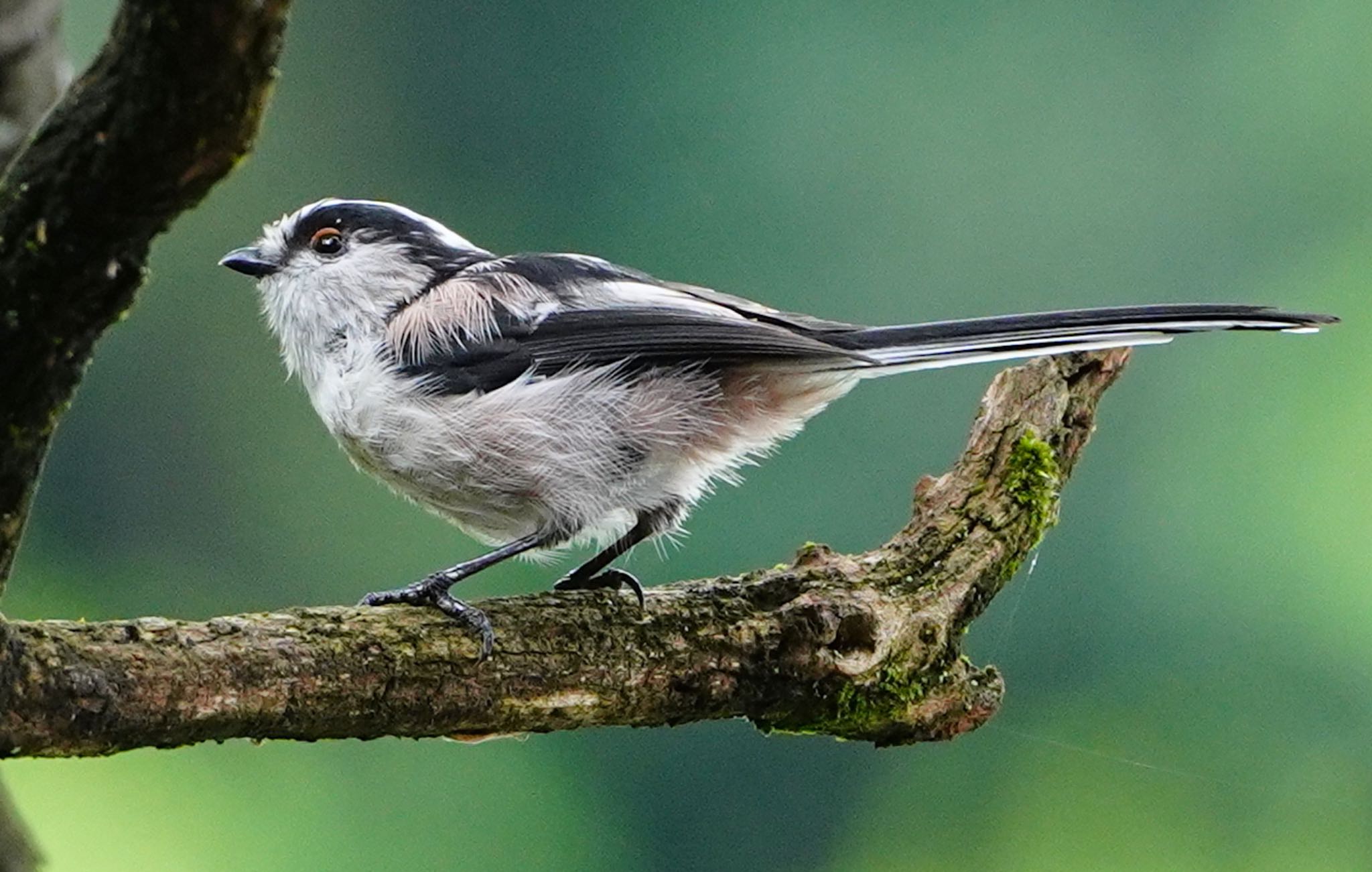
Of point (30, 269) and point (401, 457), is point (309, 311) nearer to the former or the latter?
point (401, 457)

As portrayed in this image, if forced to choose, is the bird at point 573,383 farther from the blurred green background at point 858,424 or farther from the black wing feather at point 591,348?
the blurred green background at point 858,424

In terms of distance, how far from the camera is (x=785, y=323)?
282cm

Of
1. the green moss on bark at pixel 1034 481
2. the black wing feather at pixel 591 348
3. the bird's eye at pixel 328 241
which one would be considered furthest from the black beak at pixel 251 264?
the green moss on bark at pixel 1034 481

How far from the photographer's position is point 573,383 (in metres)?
2.75

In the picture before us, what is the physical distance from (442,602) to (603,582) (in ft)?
1.58

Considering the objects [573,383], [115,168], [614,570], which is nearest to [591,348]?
[573,383]

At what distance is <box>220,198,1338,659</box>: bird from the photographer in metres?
2.69

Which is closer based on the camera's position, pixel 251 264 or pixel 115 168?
pixel 115 168

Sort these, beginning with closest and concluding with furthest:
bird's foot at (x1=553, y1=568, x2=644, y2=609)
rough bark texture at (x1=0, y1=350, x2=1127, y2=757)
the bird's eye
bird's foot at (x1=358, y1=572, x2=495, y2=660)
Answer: rough bark texture at (x1=0, y1=350, x2=1127, y2=757) → bird's foot at (x1=358, y1=572, x2=495, y2=660) → bird's foot at (x1=553, y1=568, x2=644, y2=609) → the bird's eye

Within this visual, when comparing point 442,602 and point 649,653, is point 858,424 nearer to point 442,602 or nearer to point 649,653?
point 649,653

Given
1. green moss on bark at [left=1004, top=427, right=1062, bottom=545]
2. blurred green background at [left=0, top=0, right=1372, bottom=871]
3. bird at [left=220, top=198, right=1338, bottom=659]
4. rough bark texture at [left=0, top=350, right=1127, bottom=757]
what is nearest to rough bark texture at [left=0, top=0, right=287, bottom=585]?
rough bark texture at [left=0, top=350, right=1127, bottom=757]

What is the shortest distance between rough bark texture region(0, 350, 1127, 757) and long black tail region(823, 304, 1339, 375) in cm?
38

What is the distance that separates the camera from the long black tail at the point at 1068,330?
7.92 feet

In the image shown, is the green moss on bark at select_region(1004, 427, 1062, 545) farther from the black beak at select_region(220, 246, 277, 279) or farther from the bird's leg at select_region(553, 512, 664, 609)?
the black beak at select_region(220, 246, 277, 279)
